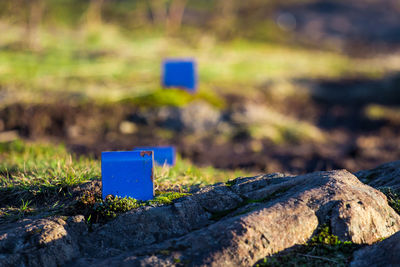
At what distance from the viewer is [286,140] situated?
35.9ft

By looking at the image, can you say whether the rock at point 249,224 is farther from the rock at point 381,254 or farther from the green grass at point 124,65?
the green grass at point 124,65

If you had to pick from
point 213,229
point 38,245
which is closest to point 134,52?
point 38,245

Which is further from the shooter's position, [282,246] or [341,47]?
[341,47]

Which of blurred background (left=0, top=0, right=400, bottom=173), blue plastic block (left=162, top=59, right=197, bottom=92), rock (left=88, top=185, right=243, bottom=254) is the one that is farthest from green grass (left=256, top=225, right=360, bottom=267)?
blue plastic block (left=162, top=59, right=197, bottom=92)

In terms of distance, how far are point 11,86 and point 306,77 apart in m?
10.8

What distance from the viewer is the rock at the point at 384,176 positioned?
13.3 feet

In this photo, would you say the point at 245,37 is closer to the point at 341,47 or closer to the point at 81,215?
the point at 341,47

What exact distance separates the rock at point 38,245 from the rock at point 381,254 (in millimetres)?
1845

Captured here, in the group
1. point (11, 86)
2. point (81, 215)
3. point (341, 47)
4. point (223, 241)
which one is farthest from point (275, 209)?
point (341, 47)

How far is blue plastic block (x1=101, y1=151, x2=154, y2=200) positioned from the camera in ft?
11.7

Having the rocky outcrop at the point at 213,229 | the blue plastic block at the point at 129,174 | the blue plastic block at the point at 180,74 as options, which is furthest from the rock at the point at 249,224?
the blue plastic block at the point at 180,74

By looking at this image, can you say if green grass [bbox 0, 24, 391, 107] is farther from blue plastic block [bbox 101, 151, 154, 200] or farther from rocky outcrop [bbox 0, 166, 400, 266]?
rocky outcrop [bbox 0, 166, 400, 266]

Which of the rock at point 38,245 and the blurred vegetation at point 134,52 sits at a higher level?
the blurred vegetation at point 134,52

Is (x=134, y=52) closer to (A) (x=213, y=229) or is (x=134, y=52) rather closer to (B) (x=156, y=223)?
(B) (x=156, y=223)
